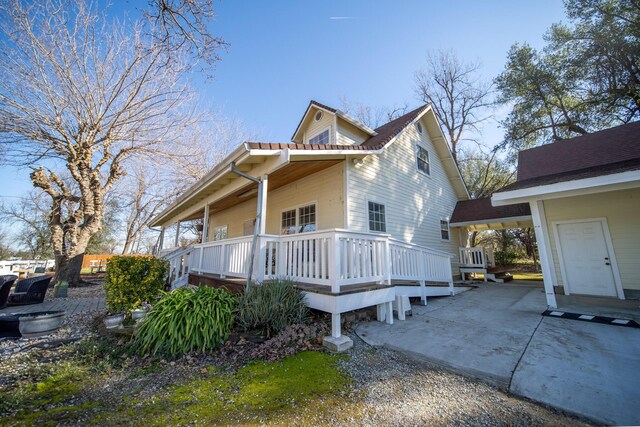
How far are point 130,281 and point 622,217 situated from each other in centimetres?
1222

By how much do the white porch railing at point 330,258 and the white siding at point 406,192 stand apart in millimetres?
1677

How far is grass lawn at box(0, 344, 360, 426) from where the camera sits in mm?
2242

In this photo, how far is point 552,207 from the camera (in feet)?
24.6

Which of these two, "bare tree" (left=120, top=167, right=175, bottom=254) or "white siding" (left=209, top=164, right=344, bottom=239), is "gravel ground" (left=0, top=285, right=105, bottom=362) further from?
"bare tree" (left=120, top=167, right=175, bottom=254)

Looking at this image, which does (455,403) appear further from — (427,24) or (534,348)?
(427,24)

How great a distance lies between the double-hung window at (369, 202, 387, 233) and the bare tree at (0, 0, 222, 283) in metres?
7.40

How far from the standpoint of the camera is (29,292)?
23.4 ft

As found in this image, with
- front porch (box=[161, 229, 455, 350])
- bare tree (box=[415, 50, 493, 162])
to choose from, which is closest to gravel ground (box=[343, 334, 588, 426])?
front porch (box=[161, 229, 455, 350])

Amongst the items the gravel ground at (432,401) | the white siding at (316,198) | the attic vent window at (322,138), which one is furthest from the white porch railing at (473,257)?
the gravel ground at (432,401)

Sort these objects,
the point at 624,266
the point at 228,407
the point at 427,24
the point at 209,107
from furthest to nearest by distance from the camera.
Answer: the point at 209,107
the point at 427,24
the point at 624,266
the point at 228,407

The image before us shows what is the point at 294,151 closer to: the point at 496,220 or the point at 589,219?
the point at 589,219

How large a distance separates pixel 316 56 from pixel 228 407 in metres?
9.19

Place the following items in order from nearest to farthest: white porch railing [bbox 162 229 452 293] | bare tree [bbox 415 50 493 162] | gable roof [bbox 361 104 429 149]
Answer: white porch railing [bbox 162 229 452 293] → gable roof [bbox 361 104 429 149] → bare tree [bbox 415 50 493 162]

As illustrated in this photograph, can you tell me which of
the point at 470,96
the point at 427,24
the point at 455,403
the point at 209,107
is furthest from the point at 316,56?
the point at 470,96
